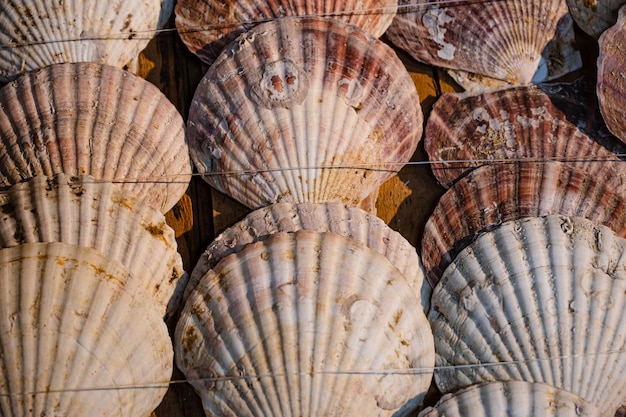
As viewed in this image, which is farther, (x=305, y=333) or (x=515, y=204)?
(x=515, y=204)

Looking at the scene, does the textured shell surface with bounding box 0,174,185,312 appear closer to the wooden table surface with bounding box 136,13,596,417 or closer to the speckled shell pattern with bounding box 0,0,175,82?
the wooden table surface with bounding box 136,13,596,417

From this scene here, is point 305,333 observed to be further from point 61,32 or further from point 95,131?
point 61,32

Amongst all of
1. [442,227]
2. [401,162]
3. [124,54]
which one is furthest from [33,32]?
[442,227]

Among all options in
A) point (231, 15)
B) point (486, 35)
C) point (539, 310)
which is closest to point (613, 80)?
point (486, 35)

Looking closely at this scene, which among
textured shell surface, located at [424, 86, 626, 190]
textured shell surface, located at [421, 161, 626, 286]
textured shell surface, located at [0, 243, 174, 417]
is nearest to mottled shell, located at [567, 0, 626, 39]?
textured shell surface, located at [424, 86, 626, 190]

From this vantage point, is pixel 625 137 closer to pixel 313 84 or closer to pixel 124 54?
pixel 313 84

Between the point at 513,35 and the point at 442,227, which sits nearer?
the point at 442,227

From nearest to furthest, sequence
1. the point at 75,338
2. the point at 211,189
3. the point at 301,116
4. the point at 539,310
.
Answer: the point at 75,338
the point at 539,310
the point at 301,116
the point at 211,189
